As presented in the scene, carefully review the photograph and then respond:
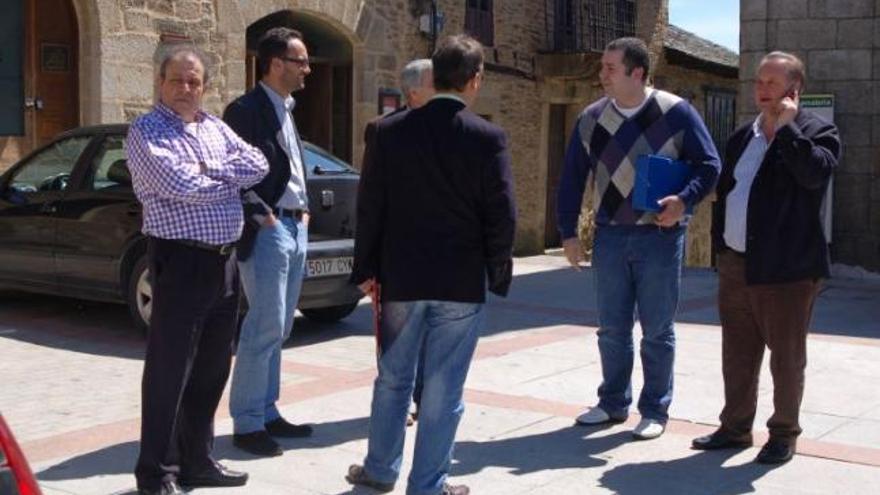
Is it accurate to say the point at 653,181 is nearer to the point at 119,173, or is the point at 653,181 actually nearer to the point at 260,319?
the point at 260,319

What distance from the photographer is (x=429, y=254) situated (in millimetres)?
4445

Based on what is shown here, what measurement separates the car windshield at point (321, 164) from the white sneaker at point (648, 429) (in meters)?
3.75

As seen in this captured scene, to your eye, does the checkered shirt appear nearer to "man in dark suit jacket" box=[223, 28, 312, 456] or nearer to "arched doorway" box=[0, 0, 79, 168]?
"man in dark suit jacket" box=[223, 28, 312, 456]

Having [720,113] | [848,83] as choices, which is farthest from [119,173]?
[720,113]

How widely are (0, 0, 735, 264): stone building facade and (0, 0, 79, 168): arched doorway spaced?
1cm

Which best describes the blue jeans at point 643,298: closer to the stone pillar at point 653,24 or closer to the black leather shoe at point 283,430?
the black leather shoe at point 283,430

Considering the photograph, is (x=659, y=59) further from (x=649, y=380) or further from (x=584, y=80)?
(x=649, y=380)

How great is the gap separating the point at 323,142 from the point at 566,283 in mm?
4989

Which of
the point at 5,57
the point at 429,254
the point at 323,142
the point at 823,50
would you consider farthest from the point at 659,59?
the point at 429,254

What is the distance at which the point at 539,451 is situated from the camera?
566cm

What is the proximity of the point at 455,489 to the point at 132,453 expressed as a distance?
1584 mm

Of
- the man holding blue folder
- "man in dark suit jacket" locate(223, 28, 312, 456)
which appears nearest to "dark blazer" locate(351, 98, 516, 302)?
"man in dark suit jacket" locate(223, 28, 312, 456)

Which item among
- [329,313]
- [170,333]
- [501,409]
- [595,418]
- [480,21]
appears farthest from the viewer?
[480,21]

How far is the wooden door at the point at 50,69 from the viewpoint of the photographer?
41.7 ft
